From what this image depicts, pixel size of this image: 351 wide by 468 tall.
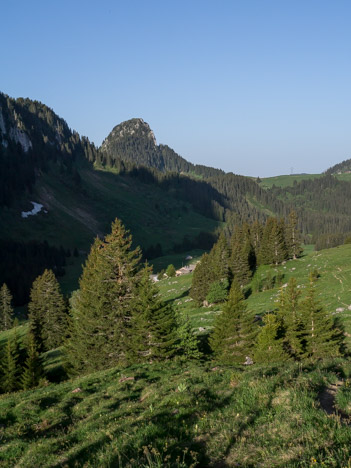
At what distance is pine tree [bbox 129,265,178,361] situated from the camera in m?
28.7

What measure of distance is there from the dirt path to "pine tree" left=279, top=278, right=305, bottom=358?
18.8m

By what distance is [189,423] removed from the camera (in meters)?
9.96

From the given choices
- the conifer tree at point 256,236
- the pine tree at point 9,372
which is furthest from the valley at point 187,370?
the conifer tree at point 256,236

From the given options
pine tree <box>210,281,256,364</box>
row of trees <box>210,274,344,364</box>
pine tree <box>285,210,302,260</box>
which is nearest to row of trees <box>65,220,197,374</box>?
pine tree <box>210,281,256,364</box>

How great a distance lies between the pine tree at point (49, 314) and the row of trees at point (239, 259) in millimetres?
29940

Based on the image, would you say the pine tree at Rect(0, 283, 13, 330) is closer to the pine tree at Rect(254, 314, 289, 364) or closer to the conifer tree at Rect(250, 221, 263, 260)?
the conifer tree at Rect(250, 221, 263, 260)

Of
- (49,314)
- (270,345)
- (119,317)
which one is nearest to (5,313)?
(49,314)

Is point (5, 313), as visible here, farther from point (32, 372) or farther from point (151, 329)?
point (151, 329)

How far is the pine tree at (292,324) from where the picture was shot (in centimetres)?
2904

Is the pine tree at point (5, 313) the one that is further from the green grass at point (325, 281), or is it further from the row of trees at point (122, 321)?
the green grass at point (325, 281)

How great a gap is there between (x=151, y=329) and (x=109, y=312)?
6.93 metres

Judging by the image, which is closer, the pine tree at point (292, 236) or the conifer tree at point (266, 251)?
the conifer tree at point (266, 251)

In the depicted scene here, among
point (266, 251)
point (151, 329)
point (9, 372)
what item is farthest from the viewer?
point (266, 251)

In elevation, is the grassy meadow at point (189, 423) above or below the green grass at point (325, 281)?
above
